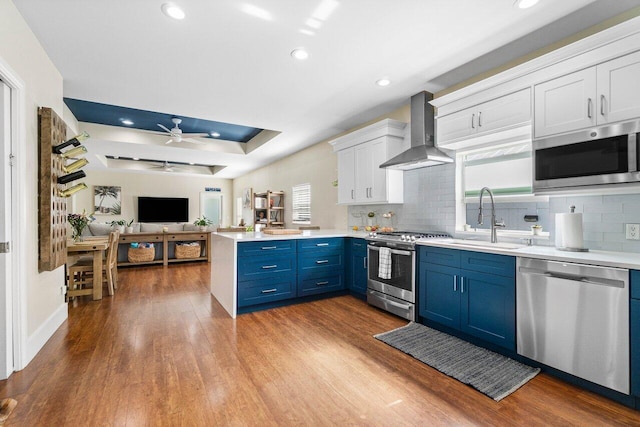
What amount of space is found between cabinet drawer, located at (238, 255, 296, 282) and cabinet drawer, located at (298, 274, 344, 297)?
8.6 inches

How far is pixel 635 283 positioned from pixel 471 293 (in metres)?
1.05

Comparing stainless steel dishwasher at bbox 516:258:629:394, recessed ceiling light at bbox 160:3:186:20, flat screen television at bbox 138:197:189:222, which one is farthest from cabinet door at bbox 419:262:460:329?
flat screen television at bbox 138:197:189:222

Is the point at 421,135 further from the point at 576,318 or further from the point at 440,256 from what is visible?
the point at 576,318

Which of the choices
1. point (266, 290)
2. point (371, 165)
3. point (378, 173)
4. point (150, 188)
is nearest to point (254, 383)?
point (266, 290)

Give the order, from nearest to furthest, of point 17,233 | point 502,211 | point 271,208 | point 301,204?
point 17,233 < point 502,211 < point 301,204 < point 271,208

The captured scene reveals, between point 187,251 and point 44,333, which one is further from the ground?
point 187,251

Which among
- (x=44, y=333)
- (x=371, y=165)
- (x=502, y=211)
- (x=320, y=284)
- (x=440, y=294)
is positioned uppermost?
(x=371, y=165)

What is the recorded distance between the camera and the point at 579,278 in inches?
78.7

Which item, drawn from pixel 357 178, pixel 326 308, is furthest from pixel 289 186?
pixel 326 308

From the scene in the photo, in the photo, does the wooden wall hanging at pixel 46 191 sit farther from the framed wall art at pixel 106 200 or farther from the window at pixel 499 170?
the framed wall art at pixel 106 200

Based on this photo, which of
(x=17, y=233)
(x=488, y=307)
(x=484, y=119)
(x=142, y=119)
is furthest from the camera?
(x=142, y=119)

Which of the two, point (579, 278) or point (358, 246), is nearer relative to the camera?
point (579, 278)

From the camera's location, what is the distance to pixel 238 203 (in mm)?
10680

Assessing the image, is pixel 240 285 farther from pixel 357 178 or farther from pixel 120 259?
pixel 120 259
